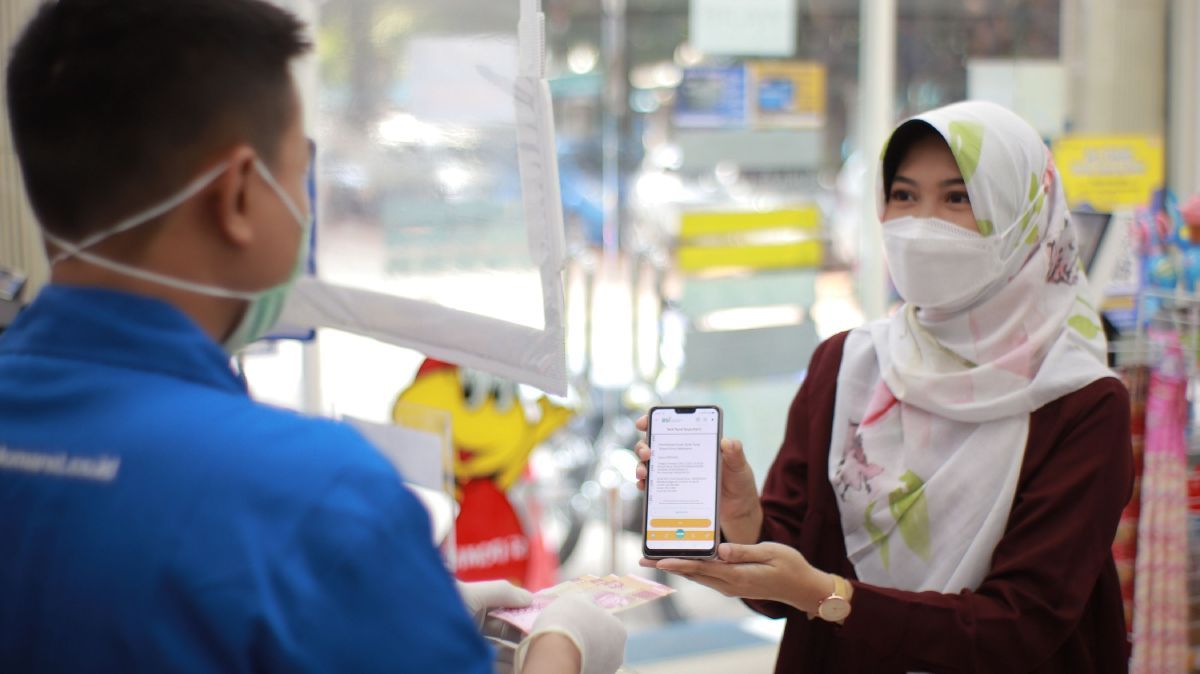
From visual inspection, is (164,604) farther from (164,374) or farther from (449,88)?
(449,88)

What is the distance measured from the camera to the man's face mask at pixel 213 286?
2.79ft

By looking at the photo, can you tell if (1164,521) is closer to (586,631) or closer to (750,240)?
(750,240)

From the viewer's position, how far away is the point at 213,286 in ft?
2.91

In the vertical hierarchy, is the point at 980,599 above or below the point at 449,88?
below

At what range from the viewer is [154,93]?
0.82 m

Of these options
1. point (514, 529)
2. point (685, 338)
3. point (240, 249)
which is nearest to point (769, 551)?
point (240, 249)

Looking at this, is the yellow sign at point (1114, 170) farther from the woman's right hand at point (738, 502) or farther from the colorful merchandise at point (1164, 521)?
the woman's right hand at point (738, 502)

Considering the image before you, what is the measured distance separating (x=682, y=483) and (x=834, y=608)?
0.86ft

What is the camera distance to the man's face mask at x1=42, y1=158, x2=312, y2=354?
851mm

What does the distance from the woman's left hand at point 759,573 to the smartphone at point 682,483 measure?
2 cm

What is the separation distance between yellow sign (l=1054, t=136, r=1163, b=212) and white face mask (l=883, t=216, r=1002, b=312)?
6.00ft

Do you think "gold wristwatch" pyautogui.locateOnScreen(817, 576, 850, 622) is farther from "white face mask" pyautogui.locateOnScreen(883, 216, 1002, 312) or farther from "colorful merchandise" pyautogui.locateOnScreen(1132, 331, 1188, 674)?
"colorful merchandise" pyautogui.locateOnScreen(1132, 331, 1188, 674)

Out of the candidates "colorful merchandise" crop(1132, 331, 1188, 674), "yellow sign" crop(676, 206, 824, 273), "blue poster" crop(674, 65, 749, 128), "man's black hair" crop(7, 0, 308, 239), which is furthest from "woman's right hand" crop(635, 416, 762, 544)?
"blue poster" crop(674, 65, 749, 128)

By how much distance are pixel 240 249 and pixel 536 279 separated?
0.77m
